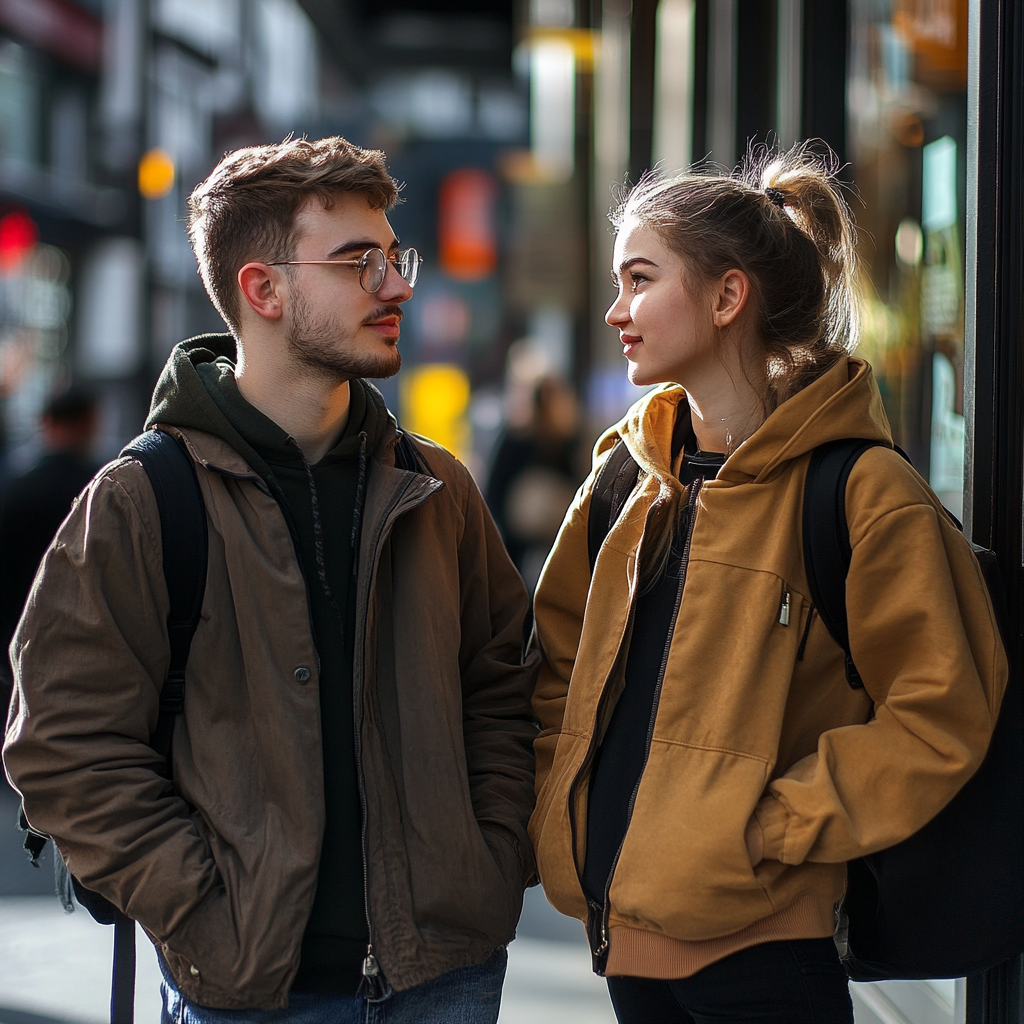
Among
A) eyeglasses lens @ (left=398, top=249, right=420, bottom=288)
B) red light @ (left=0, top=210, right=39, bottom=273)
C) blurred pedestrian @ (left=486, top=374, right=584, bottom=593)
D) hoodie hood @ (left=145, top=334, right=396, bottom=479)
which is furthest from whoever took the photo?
red light @ (left=0, top=210, right=39, bottom=273)

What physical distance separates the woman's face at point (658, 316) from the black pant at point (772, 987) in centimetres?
96

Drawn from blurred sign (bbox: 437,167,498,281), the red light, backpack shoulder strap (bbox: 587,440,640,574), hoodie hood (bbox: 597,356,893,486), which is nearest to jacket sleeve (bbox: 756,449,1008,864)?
hoodie hood (bbox: 597,356,893,486)

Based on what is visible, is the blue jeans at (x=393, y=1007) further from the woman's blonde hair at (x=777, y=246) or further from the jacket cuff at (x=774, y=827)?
the woman's blonde hair at (x=777, y=246)

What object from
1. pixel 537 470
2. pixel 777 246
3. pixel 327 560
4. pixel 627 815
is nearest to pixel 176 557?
pixel 327 560

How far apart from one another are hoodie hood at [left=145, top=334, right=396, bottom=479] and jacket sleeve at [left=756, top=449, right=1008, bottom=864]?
2.98 feet

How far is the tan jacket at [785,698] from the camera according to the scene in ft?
5.94

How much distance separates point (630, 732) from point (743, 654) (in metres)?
0.25

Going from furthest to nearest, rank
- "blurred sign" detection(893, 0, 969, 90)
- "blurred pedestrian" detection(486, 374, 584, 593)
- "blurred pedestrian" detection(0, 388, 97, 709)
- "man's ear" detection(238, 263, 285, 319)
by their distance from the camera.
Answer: "blurred pedestrian" detection(486, 374, 584, 593) → "blurred pedestrian" detection(0, 388, 97, 709) → "blurred sign" detection(893, 0, 969, 90) → "man's ear" detection(238, 263, 285, 319)

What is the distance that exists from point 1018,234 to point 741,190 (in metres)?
0.57

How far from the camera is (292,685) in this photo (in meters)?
1.98

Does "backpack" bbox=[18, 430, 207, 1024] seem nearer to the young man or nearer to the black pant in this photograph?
the young man

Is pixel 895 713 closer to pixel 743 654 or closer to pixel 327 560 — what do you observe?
pixel 743 654

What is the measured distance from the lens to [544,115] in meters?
15.7

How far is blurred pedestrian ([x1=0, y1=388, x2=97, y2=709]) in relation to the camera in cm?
557
